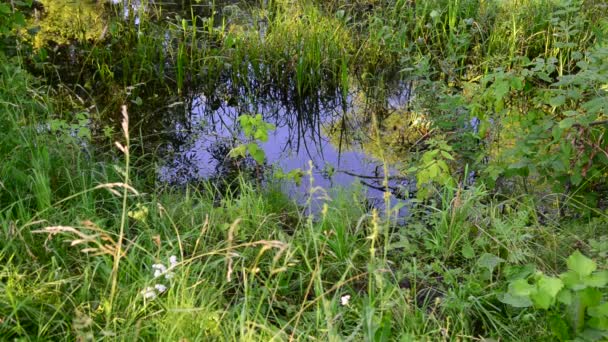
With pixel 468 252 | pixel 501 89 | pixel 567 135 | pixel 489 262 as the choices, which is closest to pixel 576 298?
pixel 489 262

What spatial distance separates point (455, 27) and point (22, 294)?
476 cm

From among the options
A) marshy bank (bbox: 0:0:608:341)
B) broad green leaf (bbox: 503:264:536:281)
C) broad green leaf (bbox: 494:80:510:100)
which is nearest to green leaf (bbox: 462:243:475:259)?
marshy bank (bbox: 0:0:608:341)

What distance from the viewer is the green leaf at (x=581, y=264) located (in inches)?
67.1

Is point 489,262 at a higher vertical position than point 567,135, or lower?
lower

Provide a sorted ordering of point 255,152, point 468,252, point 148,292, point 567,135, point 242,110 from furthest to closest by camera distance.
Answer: point 242,110, point 255,152, point 567,135, point 468,252, point 148,292

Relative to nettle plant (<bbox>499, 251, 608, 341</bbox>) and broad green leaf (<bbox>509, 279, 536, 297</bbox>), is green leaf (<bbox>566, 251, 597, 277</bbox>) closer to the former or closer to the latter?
nettle plant (<bbox>499, 251, 608, 341</bbox>)

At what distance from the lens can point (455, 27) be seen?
5.61 metres

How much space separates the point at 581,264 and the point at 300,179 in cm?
190

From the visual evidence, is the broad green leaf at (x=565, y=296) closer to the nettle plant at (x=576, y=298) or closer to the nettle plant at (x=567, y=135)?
the nettle plant at (x=576, y=298)

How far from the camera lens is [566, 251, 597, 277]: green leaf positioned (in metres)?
1.71

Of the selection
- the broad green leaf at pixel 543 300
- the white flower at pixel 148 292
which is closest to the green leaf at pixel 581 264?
the broad green leaf at pixel 543 300

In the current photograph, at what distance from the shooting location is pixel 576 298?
67.6 inches

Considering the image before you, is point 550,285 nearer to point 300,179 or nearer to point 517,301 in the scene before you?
point 517,301

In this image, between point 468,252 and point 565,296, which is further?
point 468,252
